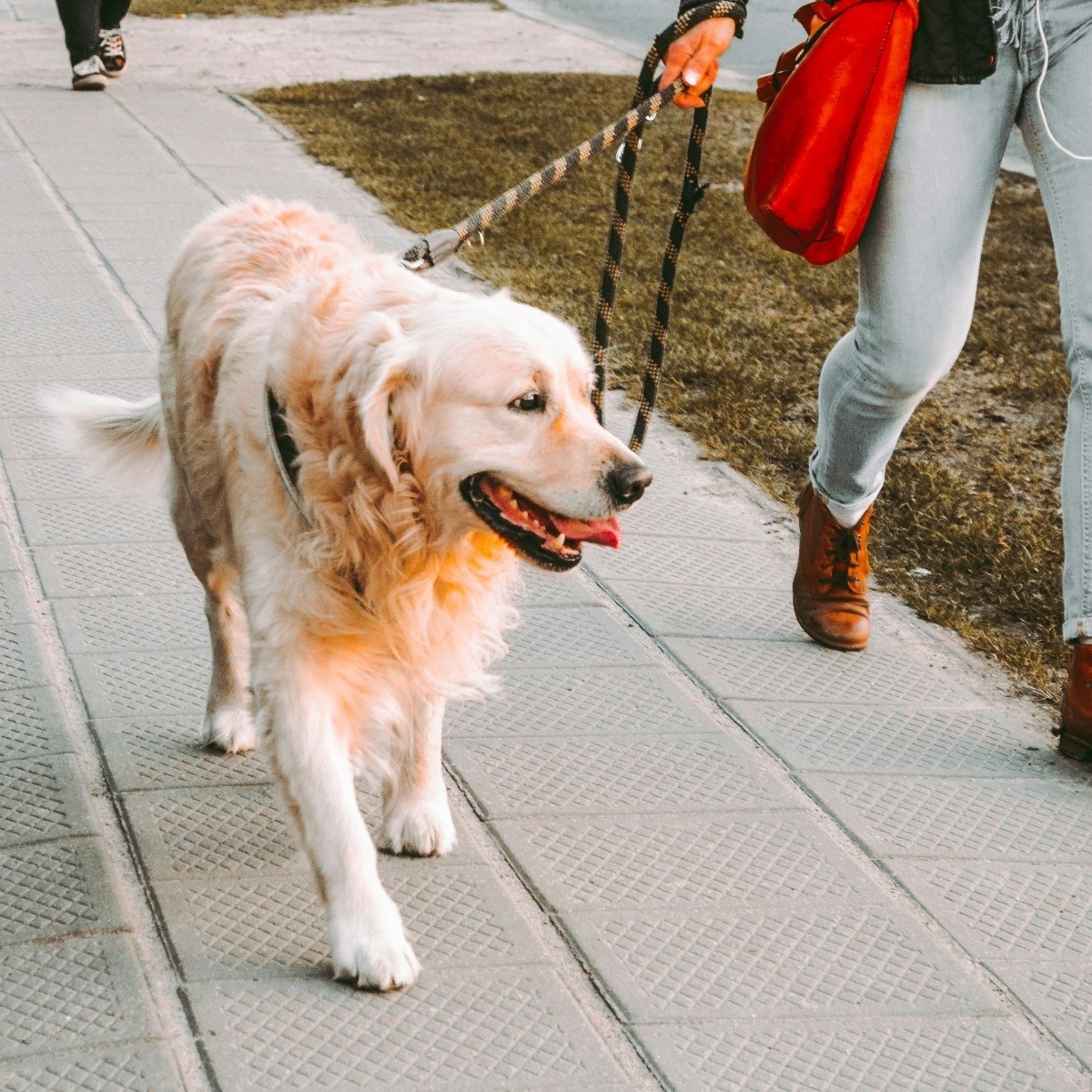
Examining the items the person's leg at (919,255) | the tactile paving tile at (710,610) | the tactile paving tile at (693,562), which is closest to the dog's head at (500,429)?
the person's leg at (919,255)

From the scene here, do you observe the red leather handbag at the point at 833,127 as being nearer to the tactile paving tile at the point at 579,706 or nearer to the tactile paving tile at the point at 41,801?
the tactile paving tile at the point at 579,706

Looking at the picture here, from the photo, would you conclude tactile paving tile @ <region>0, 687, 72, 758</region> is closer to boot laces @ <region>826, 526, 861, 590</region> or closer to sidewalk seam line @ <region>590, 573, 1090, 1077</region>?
sidewalk seam line @ <region>590, 573, 1090, 1077</region>

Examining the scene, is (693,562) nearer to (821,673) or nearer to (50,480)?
(821,673)

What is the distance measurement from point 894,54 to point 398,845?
1978mm

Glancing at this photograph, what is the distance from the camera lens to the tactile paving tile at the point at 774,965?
2.71 m

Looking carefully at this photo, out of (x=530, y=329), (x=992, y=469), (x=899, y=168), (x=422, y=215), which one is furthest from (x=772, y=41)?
(x=530, y=329)

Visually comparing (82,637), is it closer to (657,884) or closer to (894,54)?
(657,884)

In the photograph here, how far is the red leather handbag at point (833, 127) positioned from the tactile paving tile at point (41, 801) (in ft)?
6.51

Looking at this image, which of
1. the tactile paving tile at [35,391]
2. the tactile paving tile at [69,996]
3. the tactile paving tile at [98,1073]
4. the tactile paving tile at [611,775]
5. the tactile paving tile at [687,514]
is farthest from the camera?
the tactile paving tile at [35,391]

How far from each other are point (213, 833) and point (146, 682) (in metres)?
0.68

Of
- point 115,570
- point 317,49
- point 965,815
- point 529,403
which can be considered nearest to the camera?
point 529,403

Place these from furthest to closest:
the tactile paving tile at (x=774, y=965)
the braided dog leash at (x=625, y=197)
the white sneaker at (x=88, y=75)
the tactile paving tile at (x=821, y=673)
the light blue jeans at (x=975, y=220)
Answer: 1. the white sneaker at (x=88, y=75)
2. the tactile paving tile at (x=821, y=673)
3. the light blue jeans at (x=975, y=220)
4. the braided dog leash at (x=625, y=197)
5. the tactile paving tile at (x=774, y=965)

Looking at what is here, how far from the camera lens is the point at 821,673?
400 centimetres

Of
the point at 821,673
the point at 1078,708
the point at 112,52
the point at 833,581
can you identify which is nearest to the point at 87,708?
the point at 821,673
